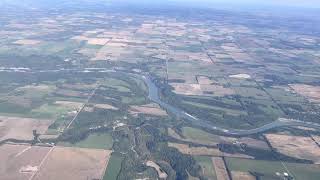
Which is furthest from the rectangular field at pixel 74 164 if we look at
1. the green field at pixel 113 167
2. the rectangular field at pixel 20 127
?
the rectangular field at pixel 20 127

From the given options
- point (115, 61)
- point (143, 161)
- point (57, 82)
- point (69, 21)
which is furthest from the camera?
point (69, 21)

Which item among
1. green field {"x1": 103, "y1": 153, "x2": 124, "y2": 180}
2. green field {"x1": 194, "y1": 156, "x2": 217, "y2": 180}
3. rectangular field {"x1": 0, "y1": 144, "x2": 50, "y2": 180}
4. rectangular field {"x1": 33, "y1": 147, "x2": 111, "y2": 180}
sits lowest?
green field {"x1": 194, "y1": 156, "x2": 217, "y2": 180}

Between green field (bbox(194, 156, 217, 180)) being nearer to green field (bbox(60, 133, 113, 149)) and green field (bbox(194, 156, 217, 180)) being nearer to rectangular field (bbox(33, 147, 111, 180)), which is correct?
rectangular field (bbox(33, 147, 111, 180))

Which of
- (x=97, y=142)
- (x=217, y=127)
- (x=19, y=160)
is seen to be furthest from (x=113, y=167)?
(x=217, y=127)

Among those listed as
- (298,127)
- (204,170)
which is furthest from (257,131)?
→ (204,170)

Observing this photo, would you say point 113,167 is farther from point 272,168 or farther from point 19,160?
point 272,168

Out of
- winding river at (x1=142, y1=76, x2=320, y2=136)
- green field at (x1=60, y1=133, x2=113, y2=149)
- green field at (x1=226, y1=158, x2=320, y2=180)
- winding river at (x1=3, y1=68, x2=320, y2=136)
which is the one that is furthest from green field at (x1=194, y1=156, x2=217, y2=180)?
green field at (x1=60, y1=133, x2=113, y2=149)

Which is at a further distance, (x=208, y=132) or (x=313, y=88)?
(x=313, y=88)

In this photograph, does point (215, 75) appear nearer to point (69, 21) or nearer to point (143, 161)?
point (143, 161)

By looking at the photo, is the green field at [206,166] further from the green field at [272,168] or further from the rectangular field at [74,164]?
the rectangular field at [74,164]

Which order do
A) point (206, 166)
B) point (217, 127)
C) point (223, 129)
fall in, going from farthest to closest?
1. point (217, 127)
2. point (223, 129)
3. point (206, 166)

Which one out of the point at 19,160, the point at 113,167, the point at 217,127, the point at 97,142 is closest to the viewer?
the point at 19,160
